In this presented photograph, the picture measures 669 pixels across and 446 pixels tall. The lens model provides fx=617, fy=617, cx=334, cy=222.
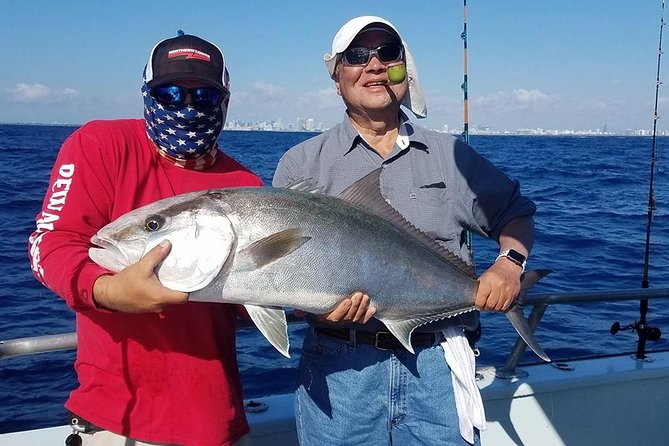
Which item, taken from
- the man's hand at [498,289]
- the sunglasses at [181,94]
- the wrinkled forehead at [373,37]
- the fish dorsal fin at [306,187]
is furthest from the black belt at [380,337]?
the wrinkled forehead at [373,37]

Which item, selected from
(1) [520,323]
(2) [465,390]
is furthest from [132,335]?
(1) [520,323]

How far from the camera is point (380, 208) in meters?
2.64

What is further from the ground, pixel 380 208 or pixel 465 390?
pixel 380 208

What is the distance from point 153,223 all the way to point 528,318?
2.42 metres

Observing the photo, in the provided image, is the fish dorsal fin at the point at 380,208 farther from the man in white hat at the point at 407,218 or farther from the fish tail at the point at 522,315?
the fish tail at the point at 522,315

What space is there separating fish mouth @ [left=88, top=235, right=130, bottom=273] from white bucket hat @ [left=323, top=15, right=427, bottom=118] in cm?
134

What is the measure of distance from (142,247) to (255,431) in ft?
4.91

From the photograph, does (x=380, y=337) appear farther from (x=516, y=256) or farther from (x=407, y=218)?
(x=516, y=256)

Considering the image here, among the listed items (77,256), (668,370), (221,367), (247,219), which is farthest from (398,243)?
(668,370)

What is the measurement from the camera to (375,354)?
8.79 feet

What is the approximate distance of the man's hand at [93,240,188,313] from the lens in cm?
201

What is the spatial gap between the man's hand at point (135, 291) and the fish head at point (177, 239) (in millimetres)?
66

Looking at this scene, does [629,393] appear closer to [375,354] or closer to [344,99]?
[375,354]

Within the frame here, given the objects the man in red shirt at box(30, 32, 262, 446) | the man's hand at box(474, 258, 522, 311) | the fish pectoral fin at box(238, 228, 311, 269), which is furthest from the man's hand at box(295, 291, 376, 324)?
the man's hand at box(474, 258, 522, 311)
